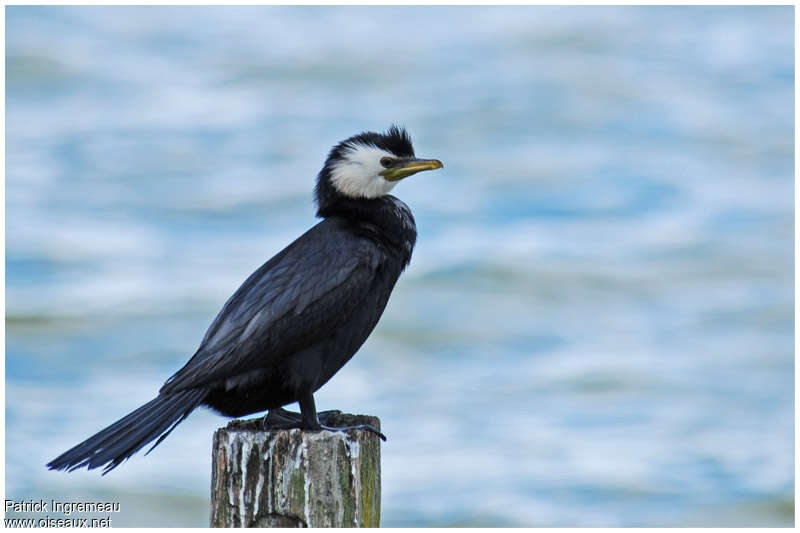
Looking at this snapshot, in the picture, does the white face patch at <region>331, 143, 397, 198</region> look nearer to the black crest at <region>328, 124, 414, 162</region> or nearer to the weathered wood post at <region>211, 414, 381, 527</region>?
the black crest at <region>328, 124, 414, 162</region>

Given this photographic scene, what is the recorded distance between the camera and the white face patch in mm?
4828

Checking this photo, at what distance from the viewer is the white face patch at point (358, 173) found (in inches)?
190

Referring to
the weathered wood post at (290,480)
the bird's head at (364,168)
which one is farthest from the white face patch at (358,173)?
the weathered wood post at (290,480)

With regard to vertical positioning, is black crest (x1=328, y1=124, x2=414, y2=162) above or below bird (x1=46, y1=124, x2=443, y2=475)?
above

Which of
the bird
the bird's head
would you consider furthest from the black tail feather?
the bird's head

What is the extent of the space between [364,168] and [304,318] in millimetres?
880

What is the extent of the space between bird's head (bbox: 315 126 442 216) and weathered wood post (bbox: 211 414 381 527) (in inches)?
55.3

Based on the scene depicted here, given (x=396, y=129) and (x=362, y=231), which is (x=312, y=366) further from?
(x=396, y=129)

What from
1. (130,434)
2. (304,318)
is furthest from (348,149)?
(130,434)

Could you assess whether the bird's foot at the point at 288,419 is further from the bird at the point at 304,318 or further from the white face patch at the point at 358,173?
the white face patch at the point at 358,173

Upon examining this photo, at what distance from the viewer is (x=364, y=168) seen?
15.9ft

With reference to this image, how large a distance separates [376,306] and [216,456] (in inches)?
43.8

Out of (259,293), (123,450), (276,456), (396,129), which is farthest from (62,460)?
(396,129)

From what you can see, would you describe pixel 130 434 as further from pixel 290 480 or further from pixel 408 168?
pixel 408 168
